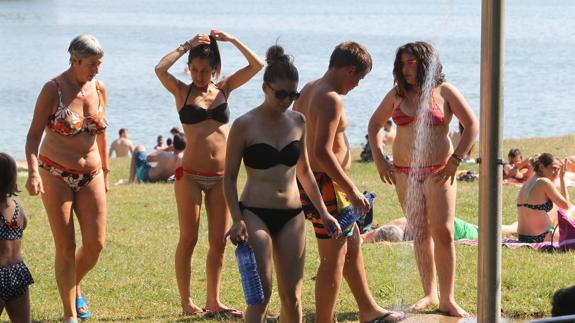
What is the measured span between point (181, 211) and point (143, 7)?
9910 cm

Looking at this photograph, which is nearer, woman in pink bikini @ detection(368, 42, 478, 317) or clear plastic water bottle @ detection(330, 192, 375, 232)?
clear plastic water bottle @ detection(330, 192, 375, 232)

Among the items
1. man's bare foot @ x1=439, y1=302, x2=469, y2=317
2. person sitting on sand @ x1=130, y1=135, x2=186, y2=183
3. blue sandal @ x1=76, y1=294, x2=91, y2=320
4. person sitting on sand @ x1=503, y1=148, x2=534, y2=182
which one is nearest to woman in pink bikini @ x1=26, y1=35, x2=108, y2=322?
blue sandal @ x1=76, y1=294, x2=91, y2=320

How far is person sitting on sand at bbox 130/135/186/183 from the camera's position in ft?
50.7

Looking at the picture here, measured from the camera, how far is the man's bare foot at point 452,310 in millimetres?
6575

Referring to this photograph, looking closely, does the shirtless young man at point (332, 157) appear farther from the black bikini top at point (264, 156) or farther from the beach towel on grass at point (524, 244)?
the beach towel on grass at point (524, 244)

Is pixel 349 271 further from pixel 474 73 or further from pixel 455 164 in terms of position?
pixel 474 73

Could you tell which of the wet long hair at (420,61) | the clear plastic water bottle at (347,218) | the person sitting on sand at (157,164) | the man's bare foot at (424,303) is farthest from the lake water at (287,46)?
the person sitting on sand at (157,164)

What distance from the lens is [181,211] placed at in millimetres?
6777

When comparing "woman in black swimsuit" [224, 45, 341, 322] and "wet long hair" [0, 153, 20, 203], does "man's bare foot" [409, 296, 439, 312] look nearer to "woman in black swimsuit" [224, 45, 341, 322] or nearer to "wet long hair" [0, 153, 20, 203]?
"woman in black swimsuit" [224, 45, 341, 322]

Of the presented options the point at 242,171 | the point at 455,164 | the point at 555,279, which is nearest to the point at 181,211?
the point at 455,164

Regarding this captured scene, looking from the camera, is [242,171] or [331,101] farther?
[242,171]

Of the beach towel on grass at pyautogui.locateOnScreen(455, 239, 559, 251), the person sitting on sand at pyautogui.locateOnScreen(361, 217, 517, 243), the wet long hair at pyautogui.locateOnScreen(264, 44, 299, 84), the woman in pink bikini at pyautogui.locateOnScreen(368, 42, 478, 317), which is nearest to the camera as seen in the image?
the wet long hair at pyautogui.locateOnScreen(264, 44, 299, 84)

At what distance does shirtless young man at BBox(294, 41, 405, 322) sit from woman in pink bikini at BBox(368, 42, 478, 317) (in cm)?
64

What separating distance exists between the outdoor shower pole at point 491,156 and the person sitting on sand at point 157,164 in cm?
1051
